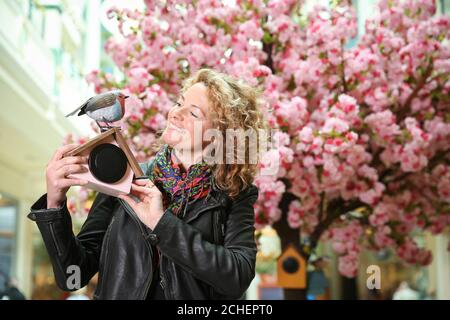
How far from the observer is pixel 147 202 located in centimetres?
106

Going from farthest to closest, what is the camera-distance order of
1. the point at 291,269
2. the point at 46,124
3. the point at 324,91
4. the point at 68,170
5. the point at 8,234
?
the point at 8,234 → the point at 46,124 → the point at 324,91 → the point at 291,269 → the point at 68,170

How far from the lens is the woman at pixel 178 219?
3.38 feet

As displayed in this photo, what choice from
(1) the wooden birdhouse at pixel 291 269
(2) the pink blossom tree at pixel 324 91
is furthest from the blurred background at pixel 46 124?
(1) the wooden birdhouse at pixel 291 269

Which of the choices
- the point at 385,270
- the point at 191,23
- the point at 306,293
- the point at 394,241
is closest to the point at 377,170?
the point at 394,241

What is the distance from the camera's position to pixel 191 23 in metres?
3.56

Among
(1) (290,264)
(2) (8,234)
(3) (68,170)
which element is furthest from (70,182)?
(2) (8,234)

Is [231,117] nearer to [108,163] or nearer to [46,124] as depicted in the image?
[108,163]

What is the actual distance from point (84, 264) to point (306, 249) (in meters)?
2.40

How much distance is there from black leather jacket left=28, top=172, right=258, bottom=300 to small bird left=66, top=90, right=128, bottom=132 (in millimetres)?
151

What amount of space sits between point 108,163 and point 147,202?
9 centimetres

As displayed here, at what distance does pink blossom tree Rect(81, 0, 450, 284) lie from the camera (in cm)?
322

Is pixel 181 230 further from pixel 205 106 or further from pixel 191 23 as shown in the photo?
pixel 191 23

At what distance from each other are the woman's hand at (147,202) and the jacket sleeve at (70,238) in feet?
0.37

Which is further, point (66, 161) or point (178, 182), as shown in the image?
point (178, 182)
